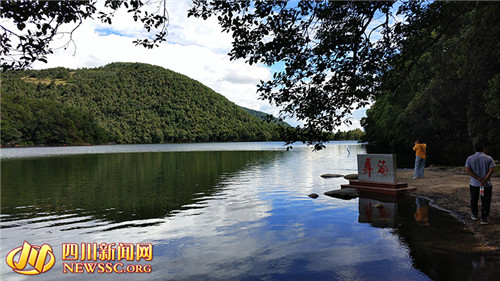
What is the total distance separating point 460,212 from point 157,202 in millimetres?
13108

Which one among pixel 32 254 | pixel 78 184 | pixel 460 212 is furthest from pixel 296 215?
pixel 78 184

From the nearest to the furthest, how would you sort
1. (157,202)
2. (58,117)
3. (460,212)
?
(460,212) → (157,202) → (58,117)

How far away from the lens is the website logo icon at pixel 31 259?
7.69 m

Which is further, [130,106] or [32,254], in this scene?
[130,106]

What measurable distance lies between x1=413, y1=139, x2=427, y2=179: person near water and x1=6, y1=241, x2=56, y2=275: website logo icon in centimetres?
1913

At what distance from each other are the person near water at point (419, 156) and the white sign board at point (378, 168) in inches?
179

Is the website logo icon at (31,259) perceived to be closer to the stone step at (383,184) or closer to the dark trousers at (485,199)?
the dark trousers at (485,199)

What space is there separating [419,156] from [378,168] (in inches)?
205

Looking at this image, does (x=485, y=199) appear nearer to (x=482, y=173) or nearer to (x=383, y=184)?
(x=482, y=173)

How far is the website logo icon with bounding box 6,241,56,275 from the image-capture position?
7686 millimetres

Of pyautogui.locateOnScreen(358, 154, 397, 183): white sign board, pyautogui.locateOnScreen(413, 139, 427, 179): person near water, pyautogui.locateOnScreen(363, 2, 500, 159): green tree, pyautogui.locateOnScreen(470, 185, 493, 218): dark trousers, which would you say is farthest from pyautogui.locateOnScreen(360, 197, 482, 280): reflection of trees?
pyautogui.locateOnScreen(413, 139, 427, 179): person near water

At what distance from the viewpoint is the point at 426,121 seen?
4378 centimetres

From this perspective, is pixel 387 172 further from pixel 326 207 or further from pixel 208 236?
pixel 208 236

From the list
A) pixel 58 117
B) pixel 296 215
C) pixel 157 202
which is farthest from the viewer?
pixel 58 117
